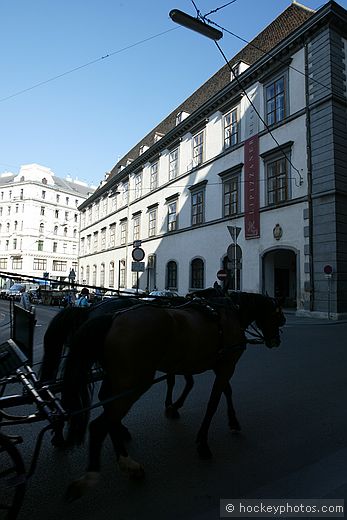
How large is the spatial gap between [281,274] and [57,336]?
69.6ft

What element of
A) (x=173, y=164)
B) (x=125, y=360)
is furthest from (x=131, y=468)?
(x=173, y=164)

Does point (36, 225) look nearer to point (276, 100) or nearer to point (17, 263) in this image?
point (17, 263)

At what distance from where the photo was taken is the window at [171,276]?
2903cm

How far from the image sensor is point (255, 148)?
21516mm

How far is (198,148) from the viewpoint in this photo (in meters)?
27.4

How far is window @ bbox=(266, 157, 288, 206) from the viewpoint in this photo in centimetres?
1959

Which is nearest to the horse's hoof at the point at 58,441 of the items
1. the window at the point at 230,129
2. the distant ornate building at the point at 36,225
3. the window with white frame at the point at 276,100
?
the window with white frame at the point at 276,100

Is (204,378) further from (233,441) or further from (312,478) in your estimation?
(312,478)

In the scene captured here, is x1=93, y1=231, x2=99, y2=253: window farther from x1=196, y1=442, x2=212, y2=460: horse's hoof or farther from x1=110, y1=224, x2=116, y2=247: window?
x1=196, y1=442, x2=212, y2=460: horse's hoof

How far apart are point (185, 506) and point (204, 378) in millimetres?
3818

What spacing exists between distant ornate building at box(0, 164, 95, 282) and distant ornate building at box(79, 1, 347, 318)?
3969 cm

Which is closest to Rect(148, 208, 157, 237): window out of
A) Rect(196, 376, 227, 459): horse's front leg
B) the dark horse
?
Rect(196, 376, 227, 459): horse's front leg

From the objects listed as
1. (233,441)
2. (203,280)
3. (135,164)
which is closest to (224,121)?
(203,280)

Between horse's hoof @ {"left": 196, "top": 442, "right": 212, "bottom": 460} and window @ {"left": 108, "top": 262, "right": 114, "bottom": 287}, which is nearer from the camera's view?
horse's hoof @ {"left": 196, "top": 442, "right": 212, "bottom": 460}
